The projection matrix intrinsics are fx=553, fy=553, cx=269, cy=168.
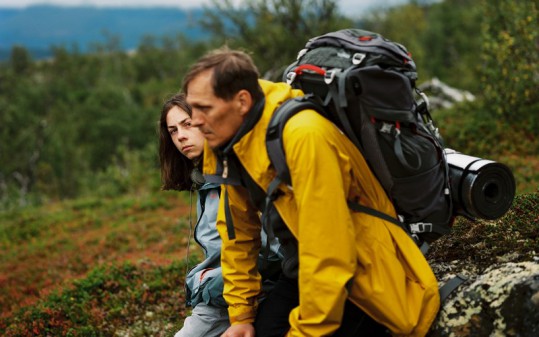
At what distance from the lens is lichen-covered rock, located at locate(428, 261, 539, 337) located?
132 inches

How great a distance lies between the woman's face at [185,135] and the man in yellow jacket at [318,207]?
127 cm

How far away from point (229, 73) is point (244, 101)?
0.19m

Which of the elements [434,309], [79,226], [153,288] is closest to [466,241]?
[434,309]

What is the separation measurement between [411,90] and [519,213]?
224 centimetres

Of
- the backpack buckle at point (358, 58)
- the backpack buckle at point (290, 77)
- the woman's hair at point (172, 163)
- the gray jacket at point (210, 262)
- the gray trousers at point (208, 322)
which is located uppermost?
the backpack buckle at point (358, 58)

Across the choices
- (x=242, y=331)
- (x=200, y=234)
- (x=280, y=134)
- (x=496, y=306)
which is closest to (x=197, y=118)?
(x=280, y=134)

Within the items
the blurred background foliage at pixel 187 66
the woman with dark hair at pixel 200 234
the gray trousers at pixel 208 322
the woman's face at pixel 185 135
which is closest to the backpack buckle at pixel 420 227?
the woman with dark hair at pixel 200 234

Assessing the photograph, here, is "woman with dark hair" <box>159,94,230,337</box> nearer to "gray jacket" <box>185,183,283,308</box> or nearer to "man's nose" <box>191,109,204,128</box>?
"gray jacket" <box>185,183,283,308</box>

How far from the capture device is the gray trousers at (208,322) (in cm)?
467

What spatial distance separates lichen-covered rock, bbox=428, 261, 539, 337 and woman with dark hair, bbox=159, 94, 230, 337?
1821 mm

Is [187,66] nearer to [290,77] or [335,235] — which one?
[290,77]

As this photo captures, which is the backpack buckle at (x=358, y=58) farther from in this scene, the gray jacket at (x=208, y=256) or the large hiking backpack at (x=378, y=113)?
the gray jacket at (x=208, y=256)

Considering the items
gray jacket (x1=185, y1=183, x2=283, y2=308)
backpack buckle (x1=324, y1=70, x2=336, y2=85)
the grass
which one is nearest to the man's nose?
backpack buckle (x1=324, y1=70, x2=336, y2=85)

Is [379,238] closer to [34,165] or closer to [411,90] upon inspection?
[411,90]
